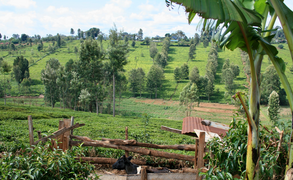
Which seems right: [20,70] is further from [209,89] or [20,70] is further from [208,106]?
[209,89]

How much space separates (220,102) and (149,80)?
2331cm

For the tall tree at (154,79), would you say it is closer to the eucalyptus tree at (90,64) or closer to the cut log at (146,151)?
the eucalyptus tree at (90,64)

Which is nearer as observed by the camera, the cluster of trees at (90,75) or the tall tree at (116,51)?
the tall tree at (116,51)

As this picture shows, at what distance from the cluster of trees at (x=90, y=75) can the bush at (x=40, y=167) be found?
27289 mm

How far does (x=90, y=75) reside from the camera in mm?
37562

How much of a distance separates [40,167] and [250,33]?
13.1 ft

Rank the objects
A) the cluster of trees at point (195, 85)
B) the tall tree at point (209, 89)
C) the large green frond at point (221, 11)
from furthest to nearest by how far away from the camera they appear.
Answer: the tall tree at point (209, 89) < the cluster of trees at point (195, 85) < the large green frond at point (221, 11)

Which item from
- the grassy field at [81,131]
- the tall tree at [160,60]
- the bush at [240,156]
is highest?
the tall tree at [160,60]

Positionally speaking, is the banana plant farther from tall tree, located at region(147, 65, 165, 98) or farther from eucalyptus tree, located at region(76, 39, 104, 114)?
tall tree, located at region(147, 65, 165, 98)

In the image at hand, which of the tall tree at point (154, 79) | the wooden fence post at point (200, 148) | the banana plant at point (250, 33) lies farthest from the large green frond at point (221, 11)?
the tall tree at point (154, 79)

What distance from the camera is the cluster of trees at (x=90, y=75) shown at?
30266 mm

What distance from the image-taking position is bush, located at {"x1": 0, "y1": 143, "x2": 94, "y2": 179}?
2812mm

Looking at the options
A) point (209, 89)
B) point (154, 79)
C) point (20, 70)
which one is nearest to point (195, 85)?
point (209, 89)

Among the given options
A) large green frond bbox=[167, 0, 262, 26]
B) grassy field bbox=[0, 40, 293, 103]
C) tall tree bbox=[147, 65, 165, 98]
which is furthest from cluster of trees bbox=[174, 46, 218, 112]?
large green frond bbox=[167, 0, 262, 26]
